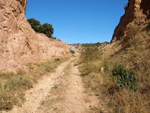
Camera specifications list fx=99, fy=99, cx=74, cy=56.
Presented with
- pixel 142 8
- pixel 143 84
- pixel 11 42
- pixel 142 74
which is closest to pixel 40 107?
pixel 143 84

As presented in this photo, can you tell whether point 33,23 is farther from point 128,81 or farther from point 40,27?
point 128,81

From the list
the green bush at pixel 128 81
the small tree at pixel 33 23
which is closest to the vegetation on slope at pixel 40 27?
the small tree at pixel 33 23

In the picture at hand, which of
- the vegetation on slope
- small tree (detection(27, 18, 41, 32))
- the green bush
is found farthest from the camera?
small tree (detection(27, 18, 41, 32))

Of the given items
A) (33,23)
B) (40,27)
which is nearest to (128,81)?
(40,27)

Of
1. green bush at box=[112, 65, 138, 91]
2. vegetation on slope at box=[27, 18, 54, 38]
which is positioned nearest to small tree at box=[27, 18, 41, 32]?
vegetation on slope at box=[27, 18, 54, 38]

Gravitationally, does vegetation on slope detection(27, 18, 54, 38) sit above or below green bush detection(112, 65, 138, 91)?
above

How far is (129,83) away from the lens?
4484 millimetres

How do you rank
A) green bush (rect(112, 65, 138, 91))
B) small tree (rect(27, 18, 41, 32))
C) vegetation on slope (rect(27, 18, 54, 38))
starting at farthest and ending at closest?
small tree (rect(27, 18, 41, 32))
vegetation on slope (rect(27, 18, 54, 38))
green bush (rect(112, 65, 138, 91))

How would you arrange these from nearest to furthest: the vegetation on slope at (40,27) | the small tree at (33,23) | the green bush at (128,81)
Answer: the green bush at (128,81)
the vegetation on slope at (40,27)
the small tree at (33,23)

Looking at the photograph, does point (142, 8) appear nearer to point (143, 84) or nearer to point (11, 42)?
point (143, 84)

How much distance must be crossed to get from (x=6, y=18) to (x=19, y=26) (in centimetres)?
299

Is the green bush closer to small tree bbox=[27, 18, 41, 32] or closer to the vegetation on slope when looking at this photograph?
the vegetation on slope

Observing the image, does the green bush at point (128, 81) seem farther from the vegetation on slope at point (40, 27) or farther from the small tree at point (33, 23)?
the small tree at point (33, 23)

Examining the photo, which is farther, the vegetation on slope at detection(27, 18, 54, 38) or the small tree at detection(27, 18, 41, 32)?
the small tree at detection(27, 18, 41, 32)
